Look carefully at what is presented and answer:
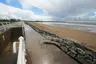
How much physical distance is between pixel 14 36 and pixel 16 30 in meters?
0.97

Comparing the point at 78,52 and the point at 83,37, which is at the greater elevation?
the point at 78,52

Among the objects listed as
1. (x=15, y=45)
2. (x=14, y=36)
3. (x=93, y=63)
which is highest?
(x=15, y=45)

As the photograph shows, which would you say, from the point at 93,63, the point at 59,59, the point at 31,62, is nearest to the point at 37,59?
the point at 31,62

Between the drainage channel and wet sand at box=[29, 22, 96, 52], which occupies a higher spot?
the drainage channel

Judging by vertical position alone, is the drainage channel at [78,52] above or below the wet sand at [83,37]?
above

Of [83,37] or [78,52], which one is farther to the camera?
[83,37]

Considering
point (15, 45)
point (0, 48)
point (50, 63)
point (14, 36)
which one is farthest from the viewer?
point (14, 36)

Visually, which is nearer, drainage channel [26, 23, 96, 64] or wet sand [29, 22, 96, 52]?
drainage channel [26, 23, 96, 64]

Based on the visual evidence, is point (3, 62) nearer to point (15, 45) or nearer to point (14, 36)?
point (15, 45)

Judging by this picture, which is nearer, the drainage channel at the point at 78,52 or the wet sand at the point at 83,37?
the drainage channel at the point at 78,52

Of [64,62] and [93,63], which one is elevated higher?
[64,62]

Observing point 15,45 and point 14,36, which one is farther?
point 14,36

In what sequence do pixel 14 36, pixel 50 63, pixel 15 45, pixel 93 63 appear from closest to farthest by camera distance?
pixel 15 45 < pixel 50 63 < pixel 93 63 < pixel 14 36

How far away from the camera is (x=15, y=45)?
15.0 feet
